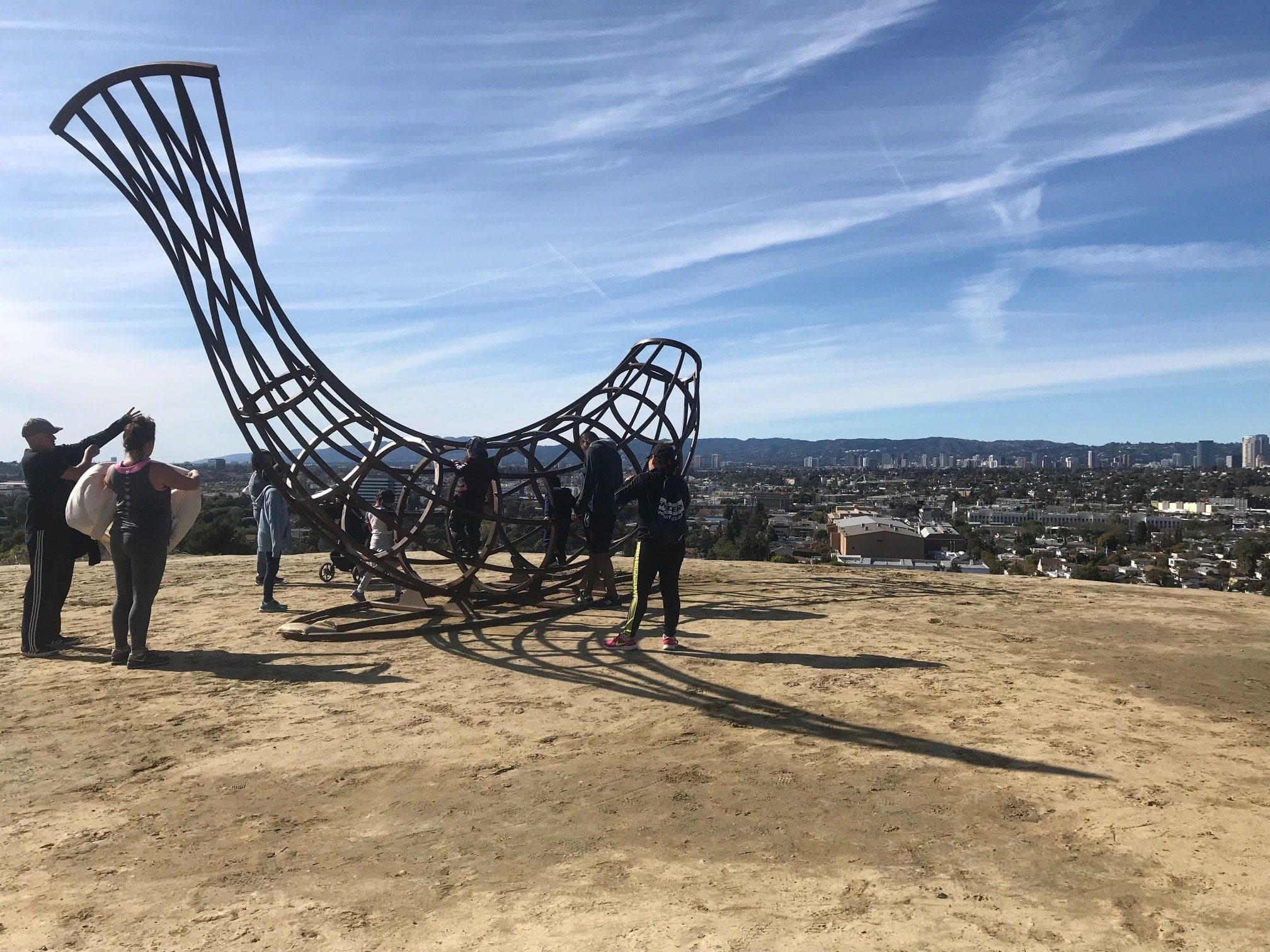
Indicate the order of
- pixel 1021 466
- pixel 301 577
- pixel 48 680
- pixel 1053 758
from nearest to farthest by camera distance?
pixel 1053 758, pixel 48 680, pixel 301 577, pixel 1021 466

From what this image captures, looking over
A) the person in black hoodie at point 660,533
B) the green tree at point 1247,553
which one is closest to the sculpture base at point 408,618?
the person in black hoodie at point 660,533

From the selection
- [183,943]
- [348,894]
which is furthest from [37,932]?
[348,894]

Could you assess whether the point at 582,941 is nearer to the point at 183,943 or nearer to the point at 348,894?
the point at 348,894

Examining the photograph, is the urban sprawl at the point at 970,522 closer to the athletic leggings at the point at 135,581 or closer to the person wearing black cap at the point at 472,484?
the person wearing black cap at the point at 472,484

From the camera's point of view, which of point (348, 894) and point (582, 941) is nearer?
point (582, 941)

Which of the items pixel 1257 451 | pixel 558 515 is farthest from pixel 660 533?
pixel 1257 451

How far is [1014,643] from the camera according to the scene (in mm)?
6832

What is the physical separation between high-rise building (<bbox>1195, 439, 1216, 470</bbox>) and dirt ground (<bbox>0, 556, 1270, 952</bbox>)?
159351 millimetres

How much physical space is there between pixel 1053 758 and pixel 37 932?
14.2 ft

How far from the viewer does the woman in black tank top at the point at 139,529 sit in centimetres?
585

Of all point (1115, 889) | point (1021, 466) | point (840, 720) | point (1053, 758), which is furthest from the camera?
point (1021, 466)

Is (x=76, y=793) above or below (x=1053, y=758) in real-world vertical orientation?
below

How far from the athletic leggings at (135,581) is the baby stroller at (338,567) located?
1.39 m

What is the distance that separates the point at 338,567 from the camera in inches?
386
